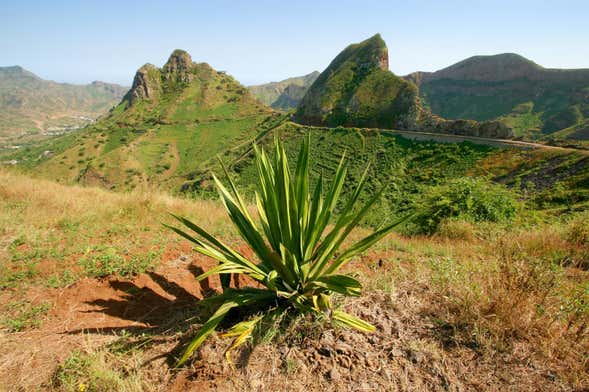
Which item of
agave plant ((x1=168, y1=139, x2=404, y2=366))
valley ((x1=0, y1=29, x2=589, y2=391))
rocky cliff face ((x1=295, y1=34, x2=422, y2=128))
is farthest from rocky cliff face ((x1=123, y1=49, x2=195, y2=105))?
agave plant ((x1=168, y1=139, x2=404, y2=366))

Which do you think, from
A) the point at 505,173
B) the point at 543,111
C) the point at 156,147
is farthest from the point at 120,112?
the point at 543,111

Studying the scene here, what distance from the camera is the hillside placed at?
66.6 m

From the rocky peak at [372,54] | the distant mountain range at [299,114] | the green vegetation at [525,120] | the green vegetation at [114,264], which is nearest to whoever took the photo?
the green vegetation at [114,264]

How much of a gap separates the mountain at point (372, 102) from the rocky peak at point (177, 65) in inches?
2134

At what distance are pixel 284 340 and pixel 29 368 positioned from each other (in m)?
1.53

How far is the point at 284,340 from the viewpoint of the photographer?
187cm

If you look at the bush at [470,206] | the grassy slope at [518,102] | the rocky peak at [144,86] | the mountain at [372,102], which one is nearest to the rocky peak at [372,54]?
the mountain at [372,102]

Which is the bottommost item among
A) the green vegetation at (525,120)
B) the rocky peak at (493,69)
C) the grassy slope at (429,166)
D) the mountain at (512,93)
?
the grassy slope at (429,166)

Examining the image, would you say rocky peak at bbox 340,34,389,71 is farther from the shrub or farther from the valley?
the valley

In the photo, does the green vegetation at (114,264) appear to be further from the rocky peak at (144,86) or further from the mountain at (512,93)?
the rocky peak at (144,86)

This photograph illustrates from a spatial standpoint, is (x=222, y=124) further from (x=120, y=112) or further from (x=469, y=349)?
(x=469, y=349)

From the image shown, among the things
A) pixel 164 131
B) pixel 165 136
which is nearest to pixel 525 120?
pixel 165 136

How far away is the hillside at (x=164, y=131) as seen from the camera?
2621 inches

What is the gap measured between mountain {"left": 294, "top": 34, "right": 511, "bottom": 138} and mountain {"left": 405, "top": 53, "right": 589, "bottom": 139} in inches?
1414
